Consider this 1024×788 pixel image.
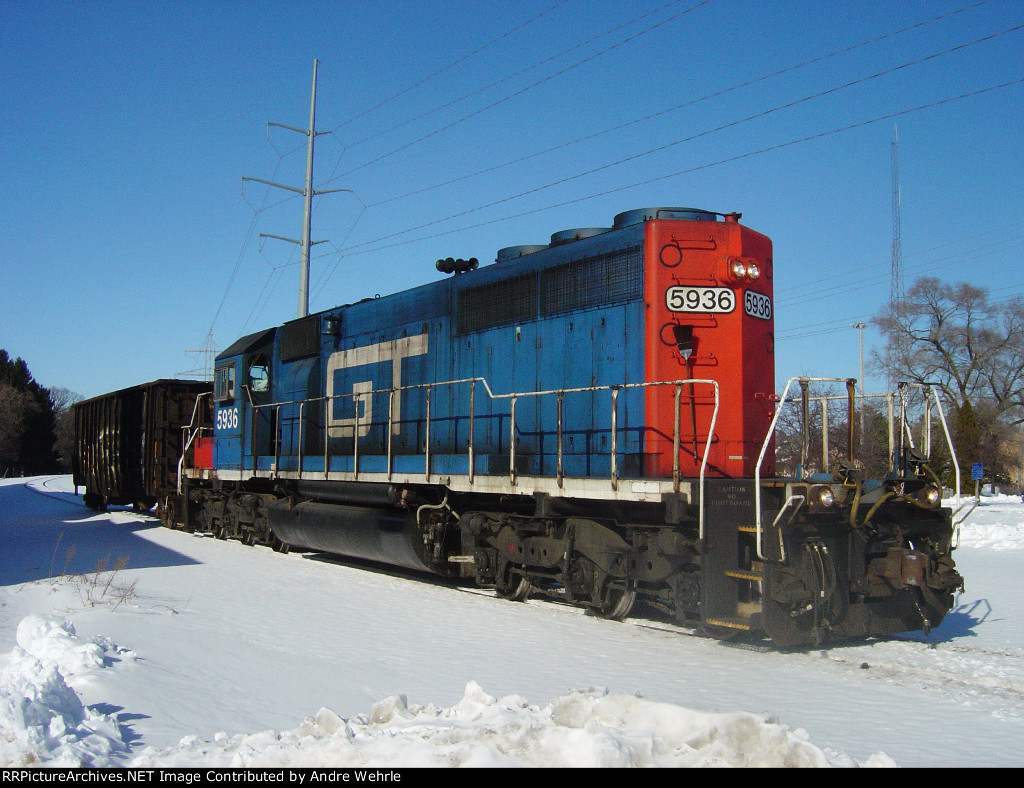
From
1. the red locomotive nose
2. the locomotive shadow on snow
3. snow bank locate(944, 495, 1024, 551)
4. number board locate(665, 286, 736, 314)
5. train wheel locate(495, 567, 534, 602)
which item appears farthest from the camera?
snow bank locate(944, 495, 1024, 551)

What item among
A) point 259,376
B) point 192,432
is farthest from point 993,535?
point 192,432

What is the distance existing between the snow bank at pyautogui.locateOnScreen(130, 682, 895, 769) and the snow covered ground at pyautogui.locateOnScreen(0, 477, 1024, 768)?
1cm

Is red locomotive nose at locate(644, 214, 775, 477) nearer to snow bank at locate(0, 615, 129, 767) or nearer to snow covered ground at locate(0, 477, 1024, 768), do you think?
snow covered ground at locate(0, 477, 1024, 768)

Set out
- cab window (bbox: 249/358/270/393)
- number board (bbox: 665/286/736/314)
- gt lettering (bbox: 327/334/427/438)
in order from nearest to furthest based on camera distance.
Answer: number board (bbox: 665/286/736/314) < gt lettering (bbox: 327/334/427/438) < cab window (bbox: 249/358/270/393)

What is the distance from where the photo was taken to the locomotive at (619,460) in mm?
6895

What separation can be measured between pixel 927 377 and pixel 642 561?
4134 centimetres

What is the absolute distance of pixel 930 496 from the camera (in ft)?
23.9

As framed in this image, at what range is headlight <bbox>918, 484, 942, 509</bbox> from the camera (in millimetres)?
7277

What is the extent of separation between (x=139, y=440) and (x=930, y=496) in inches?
744

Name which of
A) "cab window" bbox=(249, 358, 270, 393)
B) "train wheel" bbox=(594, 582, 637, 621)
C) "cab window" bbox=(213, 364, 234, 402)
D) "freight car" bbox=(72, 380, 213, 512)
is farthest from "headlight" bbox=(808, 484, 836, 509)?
"freight car" bbox=(72, 380, 213, 512)

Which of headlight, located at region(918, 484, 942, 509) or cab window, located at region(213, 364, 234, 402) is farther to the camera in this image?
cab window, located at region(213, 364, 234, 402)

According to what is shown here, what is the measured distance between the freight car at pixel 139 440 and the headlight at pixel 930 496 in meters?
14.7

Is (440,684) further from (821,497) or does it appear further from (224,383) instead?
(224,383)

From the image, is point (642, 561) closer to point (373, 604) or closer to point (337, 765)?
point (373, 604)
